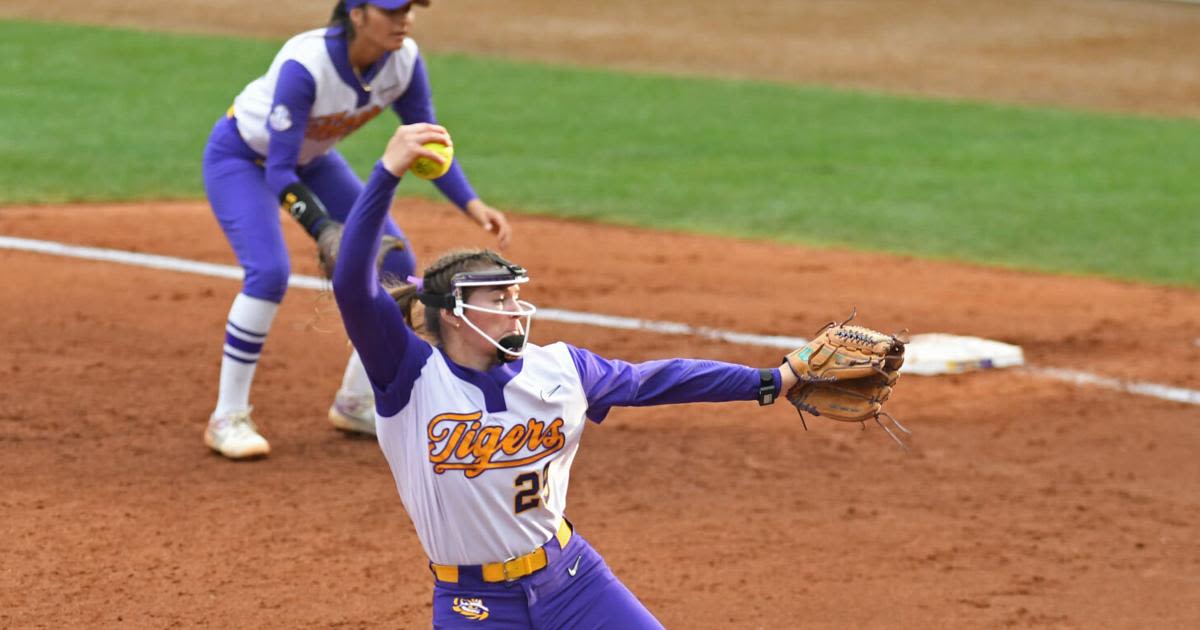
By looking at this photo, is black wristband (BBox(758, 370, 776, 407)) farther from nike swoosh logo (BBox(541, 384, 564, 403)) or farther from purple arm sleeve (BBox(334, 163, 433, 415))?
purple arm sleeve (BBox(334, 163, 433, 415))

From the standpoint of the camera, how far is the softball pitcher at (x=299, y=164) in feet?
20.1

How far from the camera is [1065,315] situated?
895 cm

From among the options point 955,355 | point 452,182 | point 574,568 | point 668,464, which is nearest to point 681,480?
point 668,464

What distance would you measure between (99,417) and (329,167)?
1.56 meters

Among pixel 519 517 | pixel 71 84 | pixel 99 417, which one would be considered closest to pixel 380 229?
pixel 519 517

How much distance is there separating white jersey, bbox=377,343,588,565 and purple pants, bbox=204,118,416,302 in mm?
2377

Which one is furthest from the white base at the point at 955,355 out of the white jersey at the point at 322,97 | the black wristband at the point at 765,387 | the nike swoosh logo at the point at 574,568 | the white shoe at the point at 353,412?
the nike swoosh logo at the point at 574,568

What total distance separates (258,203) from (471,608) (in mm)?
3061

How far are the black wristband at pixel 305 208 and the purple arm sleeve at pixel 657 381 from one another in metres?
2.12

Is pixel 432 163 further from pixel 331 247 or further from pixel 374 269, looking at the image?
pixel 331 247

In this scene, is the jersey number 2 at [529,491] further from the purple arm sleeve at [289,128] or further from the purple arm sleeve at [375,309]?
the purple arm sleeve at [289,128]

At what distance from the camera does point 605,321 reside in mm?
8508

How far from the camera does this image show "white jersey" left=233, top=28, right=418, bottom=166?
6281mm

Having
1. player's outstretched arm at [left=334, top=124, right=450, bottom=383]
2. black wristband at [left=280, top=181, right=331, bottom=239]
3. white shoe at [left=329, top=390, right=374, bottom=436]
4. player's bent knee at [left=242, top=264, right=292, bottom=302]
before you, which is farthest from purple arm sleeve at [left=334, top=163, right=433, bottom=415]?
white shoe at [left=329, top=390, right=374, bottom=436]
